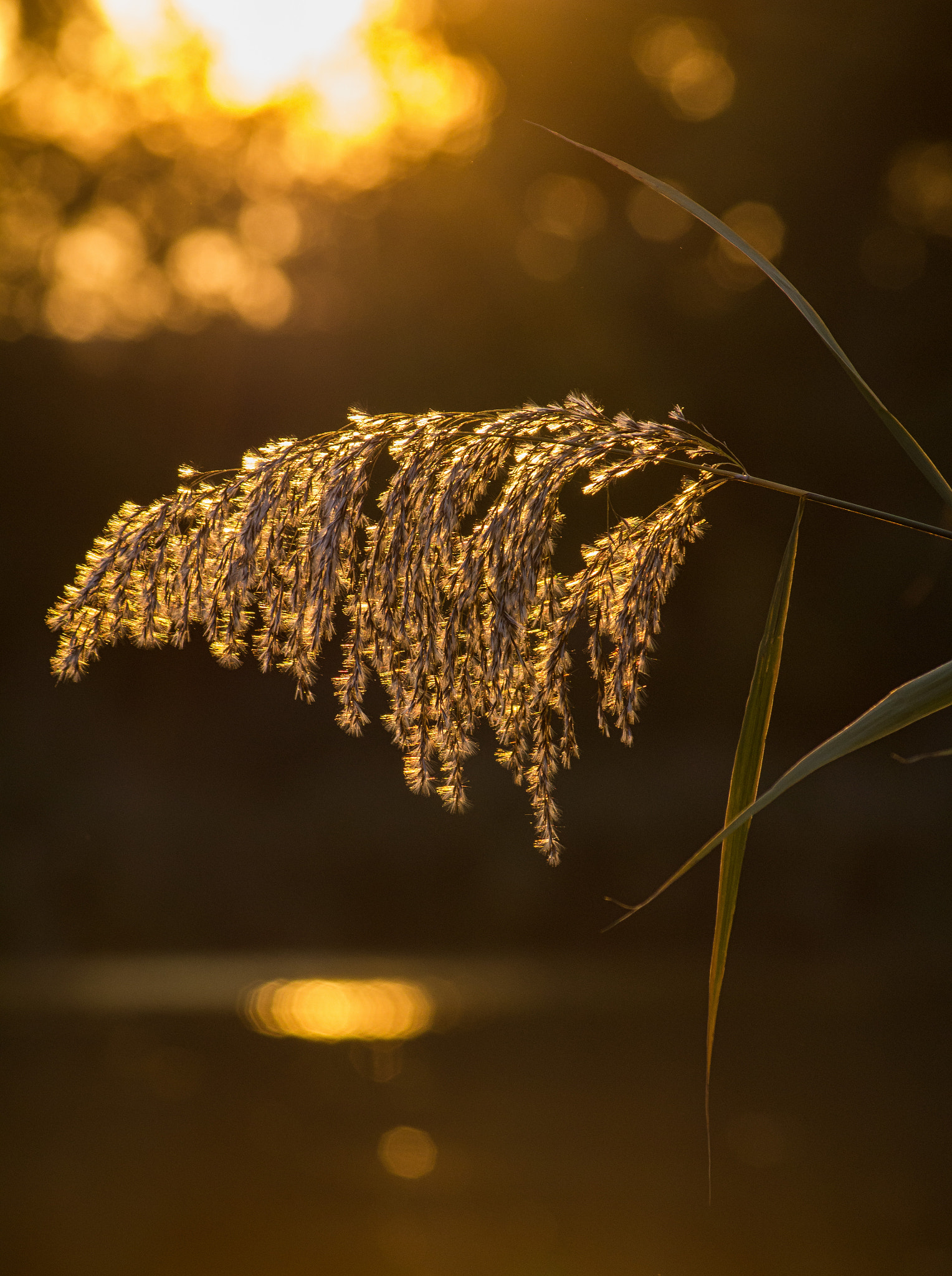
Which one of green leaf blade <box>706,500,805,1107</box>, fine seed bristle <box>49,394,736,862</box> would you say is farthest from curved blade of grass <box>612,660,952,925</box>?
fine seed bristle <box>49,394,736,862</box>

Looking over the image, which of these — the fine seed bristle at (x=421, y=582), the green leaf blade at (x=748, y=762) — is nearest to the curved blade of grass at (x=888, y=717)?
the green leaf blade at (x=748, y=762)

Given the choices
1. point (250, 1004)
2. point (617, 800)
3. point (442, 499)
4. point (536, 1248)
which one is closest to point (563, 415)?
point (442, 499)

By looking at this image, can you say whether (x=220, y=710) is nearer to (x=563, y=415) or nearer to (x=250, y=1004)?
(x=250, y=1004)

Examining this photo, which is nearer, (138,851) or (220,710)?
(138,851)

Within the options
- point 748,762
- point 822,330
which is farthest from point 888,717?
point 822,330

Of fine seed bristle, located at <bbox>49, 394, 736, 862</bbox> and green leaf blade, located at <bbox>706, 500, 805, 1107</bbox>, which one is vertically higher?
fine seed bristle, located at <bbox>49, 394, 736, 862</bbox>

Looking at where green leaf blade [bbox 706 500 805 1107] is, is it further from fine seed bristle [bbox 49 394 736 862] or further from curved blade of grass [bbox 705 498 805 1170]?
fine seed bristle [bbox 49 394 736 862]

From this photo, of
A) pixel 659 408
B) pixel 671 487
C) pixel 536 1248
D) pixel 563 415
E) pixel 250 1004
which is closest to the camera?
pixel 563 415

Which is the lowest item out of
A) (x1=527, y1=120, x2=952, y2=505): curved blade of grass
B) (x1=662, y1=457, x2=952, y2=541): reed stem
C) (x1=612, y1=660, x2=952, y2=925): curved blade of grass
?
(x1=612, y1=660, x2=952, y2=925): curved blade of grass
